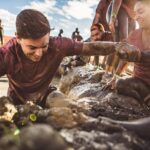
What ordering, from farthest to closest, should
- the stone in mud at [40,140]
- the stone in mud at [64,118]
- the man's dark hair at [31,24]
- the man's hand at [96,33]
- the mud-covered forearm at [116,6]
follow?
the mud-covered forearm at [116,6]
the man's hand at [96,33]
the man's dark hair at [31,24]
the stone in mud at [64,118]
the stone in mud at [40,140]

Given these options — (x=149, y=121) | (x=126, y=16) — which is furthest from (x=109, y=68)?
(x=149, y=121)

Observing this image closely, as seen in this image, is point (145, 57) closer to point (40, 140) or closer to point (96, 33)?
point (96, 33)

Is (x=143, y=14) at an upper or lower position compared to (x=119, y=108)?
upper

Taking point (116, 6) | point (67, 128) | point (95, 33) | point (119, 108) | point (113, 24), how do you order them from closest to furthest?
point (67, 128)
point (119, 108)
point (95, 33)
point (116, 6)
point (113, 24)

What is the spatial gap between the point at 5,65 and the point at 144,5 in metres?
2.08

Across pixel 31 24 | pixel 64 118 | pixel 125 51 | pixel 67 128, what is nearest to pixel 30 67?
pixel 31 24

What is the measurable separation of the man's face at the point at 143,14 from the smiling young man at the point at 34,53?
2.65 ft

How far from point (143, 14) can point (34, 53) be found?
170cm

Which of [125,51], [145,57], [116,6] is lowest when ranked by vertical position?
[145,57]

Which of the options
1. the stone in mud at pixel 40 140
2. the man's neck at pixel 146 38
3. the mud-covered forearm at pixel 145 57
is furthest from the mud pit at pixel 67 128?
the man's neck at pixel 146 38

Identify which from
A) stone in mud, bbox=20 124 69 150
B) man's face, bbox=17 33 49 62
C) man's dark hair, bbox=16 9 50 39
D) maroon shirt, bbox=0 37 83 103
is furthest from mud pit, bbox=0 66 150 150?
man's dark hair, bbox=16 9 50 39

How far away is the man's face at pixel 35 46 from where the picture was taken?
4.25 metres

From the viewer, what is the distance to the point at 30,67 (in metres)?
4.54

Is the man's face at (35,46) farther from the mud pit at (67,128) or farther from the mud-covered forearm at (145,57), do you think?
the mud-covered forearm at (145,57)
